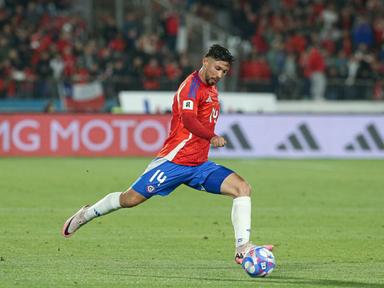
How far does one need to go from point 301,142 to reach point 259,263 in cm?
1662

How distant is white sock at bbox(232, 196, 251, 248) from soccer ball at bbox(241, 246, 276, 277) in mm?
318

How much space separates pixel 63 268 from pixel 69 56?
20730mm

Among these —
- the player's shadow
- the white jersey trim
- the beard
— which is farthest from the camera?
the white jersey trim

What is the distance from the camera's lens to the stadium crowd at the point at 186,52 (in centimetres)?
2998

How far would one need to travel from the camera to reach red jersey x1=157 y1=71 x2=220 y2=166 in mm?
10297

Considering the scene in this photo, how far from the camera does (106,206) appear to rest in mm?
10797

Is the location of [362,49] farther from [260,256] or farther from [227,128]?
[260,256]

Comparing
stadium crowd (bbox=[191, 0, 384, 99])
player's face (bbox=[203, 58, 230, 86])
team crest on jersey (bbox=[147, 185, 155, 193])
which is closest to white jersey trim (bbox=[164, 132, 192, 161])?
team crest on jersey (bbox=[147, 185, 155, 193])

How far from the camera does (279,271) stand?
10.1 metres

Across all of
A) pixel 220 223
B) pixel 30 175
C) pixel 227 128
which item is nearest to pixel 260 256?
pixel 220 223

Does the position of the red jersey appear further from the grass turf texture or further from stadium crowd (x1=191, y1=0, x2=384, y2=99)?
stadium crowd (x1=191, y1=0, x2=384, y2=99)

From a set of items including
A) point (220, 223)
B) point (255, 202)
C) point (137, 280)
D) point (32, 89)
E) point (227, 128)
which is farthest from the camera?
point (32, 89)

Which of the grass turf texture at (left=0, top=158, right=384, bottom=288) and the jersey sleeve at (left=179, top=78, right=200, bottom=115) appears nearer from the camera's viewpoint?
the grass turf texture at (left=0, top=158, right=384, bottom=288)

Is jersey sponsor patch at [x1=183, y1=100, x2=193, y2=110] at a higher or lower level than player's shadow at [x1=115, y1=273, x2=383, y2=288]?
higher
